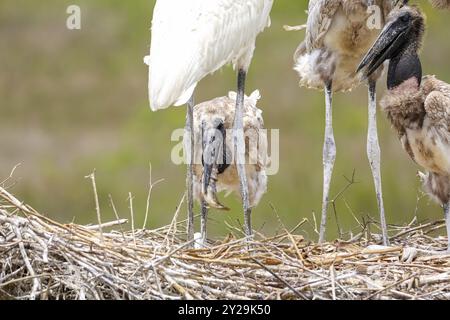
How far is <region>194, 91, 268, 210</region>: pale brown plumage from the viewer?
29.6 ft

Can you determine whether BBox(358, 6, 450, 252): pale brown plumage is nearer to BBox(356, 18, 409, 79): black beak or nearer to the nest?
BBox(356, 18, 409, 79): black beak

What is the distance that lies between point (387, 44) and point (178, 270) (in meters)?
2.04

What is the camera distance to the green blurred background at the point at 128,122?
14633mm

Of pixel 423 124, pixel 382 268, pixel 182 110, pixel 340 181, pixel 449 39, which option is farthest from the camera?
pixel 449 39

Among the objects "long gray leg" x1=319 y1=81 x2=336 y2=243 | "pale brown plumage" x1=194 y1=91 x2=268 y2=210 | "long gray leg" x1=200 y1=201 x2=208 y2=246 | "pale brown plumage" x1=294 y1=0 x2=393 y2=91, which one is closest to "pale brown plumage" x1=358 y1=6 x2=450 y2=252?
"pale brown plumage" x1=294 y1=0 x2=393 y2=91

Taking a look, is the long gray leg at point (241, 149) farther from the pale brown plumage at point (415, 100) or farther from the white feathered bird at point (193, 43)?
the pale brown plumage at point (415, 100)

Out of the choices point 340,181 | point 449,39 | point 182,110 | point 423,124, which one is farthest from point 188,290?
point 449,39

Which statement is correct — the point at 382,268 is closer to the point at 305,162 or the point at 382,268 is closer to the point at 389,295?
the point at 389,295

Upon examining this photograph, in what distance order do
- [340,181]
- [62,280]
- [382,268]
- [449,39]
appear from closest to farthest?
[62,280] < [382,268] < [340,181] < [449,39]

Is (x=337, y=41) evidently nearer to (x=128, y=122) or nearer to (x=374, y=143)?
(x=374, y=143)

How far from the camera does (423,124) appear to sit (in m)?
7.85

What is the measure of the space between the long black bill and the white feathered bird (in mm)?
728

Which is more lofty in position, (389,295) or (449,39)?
(449,39)

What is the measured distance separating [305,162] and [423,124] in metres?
7.80
